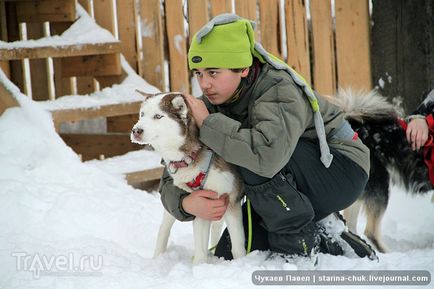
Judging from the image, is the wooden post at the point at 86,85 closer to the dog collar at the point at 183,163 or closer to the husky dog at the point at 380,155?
the husky dog at the point at 380,155

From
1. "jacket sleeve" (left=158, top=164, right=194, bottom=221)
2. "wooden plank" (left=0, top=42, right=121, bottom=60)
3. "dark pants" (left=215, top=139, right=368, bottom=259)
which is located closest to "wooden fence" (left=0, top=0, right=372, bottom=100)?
"wooden plank" (left=0, top=42, right=121, bottom=60)

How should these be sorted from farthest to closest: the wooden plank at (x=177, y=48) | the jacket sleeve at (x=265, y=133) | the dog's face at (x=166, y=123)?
the wooden plank at (x=177, y=48)
the dog's face at (x=166, y=123)
the jacket sleeve at (x=265, y=133)

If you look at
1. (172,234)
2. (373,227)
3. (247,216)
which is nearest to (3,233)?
(172,234)

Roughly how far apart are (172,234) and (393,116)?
5.01 ft

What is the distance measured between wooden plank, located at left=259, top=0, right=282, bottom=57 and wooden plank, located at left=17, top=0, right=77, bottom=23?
1.64 metres

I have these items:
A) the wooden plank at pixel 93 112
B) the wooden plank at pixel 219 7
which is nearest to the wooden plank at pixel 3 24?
the wooden plank at pixel 93 112

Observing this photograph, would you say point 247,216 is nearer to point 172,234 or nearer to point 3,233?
point 172,234

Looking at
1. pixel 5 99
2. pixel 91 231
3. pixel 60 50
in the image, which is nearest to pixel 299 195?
pixel 91 231

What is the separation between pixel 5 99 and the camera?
4.41m

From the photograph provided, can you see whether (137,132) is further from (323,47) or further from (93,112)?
(323,47)

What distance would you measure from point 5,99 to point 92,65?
108cm

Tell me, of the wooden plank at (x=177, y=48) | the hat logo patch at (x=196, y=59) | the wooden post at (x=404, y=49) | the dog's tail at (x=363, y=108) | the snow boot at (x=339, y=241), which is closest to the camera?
the hat logo patch at (x=196, y=59)

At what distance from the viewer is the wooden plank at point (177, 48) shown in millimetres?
5254

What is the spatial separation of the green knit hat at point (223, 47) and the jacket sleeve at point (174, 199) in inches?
24.1
